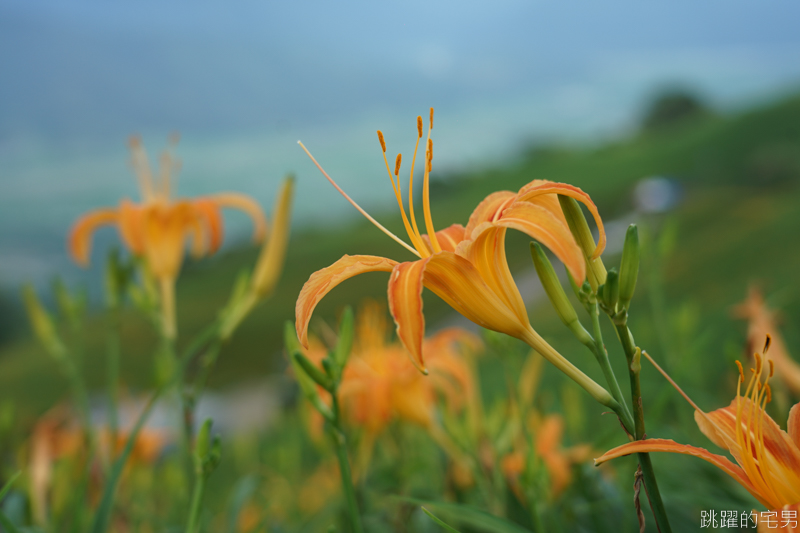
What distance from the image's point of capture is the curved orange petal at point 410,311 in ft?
1.28

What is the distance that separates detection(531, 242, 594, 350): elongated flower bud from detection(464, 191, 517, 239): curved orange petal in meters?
0.06

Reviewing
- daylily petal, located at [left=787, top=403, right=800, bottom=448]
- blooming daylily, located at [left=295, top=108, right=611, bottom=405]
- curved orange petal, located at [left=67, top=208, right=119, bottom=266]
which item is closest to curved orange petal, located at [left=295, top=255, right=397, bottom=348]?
blooming daylily, located at [left=295, top=108, right=611, bottom=405]

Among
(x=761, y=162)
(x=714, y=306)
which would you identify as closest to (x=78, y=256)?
(x=714, y=306)

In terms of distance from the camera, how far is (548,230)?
434 mm

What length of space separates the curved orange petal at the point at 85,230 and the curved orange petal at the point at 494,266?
83 centimetres

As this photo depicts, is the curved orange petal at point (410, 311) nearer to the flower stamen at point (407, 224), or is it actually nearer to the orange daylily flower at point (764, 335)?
the flower stamen at point (407, 224)

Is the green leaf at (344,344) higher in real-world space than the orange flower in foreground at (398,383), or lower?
higher

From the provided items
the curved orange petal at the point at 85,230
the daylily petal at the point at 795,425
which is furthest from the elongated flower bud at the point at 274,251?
the daylily petal at the point at 795,425

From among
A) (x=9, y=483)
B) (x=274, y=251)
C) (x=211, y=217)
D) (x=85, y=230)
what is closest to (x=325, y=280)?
(x=9, y=483)

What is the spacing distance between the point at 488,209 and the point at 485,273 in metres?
0.08

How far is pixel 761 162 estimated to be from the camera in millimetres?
6449

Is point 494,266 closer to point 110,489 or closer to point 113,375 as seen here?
point 110,489

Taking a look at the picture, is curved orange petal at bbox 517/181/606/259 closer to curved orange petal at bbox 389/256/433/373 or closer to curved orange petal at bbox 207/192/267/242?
curved orange petal at bbox 389/256/433/373

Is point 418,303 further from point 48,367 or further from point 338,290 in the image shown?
point 48,367
